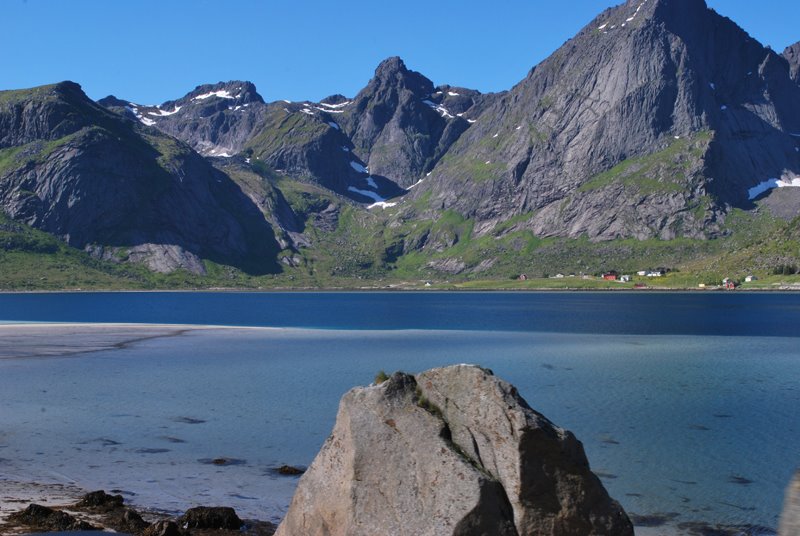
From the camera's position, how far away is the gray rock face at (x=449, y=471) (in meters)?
14.9

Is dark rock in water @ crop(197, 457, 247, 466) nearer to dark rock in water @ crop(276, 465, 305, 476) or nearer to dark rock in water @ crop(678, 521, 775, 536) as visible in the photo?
dark rock in water @ crop(276, 465, 305, 476)

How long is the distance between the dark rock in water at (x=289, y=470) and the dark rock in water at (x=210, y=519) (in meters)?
7.66

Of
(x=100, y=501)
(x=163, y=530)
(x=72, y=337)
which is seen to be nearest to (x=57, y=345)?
(x=72, y=337)

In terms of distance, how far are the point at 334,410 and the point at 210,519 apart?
23257 mm

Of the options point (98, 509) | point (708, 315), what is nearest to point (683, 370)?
point (98, 509)

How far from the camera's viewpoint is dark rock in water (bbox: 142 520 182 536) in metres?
21.3

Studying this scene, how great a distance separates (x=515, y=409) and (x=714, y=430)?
95.5 ft

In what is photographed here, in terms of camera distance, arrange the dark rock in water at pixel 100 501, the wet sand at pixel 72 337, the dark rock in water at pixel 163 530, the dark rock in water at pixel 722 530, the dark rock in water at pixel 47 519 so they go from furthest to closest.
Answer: the wet sand at pixel 72 337, the dark rock in water at pixel 100 501, the dark rock in water at pixel 722 530, the dark rock in water at pixel 47 519, the dark rock in water at pixel 163 530

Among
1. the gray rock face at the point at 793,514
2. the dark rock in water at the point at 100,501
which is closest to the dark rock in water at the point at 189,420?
the dark rock in water at the point at 100,501

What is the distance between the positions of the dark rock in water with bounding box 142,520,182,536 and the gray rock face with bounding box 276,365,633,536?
5723 mm

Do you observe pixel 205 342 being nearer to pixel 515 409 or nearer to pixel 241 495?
pixel 241 495

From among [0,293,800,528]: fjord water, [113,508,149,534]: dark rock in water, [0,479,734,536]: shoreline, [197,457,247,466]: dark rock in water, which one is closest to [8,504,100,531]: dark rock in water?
[0,479,734,536]: shoreline

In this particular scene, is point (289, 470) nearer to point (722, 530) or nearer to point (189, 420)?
point (189, 420)

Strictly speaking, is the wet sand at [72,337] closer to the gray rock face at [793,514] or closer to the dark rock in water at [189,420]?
the dark rock in water at [189,420]
